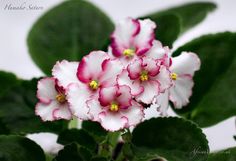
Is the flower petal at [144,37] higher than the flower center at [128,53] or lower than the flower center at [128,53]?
higher

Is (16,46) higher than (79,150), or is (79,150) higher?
(16,46)

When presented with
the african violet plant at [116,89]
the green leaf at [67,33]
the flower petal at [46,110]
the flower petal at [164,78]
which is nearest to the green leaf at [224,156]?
the african violet plant at [116,89]

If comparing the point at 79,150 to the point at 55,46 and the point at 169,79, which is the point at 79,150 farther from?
the point at 55,46

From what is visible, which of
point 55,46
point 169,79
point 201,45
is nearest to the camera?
point 169,79

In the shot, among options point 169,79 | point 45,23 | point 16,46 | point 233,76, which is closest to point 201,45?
point 233,76

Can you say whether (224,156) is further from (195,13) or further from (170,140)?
(195,13)

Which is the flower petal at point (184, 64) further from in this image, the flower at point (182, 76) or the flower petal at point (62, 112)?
the flower petal at point (62, 112)

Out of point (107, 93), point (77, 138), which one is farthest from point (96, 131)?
point (107, 93)
